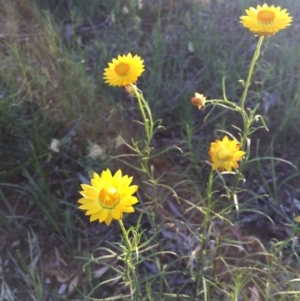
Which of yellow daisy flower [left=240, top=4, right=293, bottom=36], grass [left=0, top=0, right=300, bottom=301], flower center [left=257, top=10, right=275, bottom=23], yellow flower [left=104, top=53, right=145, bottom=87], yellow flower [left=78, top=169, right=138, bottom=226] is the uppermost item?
flower center [left=257, top=10, right=275, bottom=23]

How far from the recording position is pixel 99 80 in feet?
7.39

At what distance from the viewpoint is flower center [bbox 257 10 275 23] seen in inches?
52.0

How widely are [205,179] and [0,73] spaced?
955mm

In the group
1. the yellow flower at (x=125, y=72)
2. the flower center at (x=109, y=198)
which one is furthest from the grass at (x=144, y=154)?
the flower center at (x=109, y=198)

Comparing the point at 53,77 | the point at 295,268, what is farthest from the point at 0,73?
the point at 295,268

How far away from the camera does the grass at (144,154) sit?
173 cm

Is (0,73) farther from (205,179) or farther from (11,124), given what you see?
(205,179)

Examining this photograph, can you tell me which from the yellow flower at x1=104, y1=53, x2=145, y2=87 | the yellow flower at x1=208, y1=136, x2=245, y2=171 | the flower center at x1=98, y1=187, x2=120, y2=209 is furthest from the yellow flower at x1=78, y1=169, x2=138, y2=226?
the yellow flower at x1=104, y1=53, x2=145, y2=87

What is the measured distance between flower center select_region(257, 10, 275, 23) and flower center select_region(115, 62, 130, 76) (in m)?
0.36

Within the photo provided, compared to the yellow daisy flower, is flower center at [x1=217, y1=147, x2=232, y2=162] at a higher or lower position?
lower

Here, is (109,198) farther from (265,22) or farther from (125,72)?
(265,22)

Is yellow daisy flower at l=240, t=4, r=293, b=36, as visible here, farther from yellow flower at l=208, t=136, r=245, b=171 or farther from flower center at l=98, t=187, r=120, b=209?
flower center at l=98, t=187, r=120, b=209

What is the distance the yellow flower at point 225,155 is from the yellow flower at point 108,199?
20 centimetres

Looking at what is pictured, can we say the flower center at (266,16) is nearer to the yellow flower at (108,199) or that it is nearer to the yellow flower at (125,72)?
the yellow flower at (125,72)
